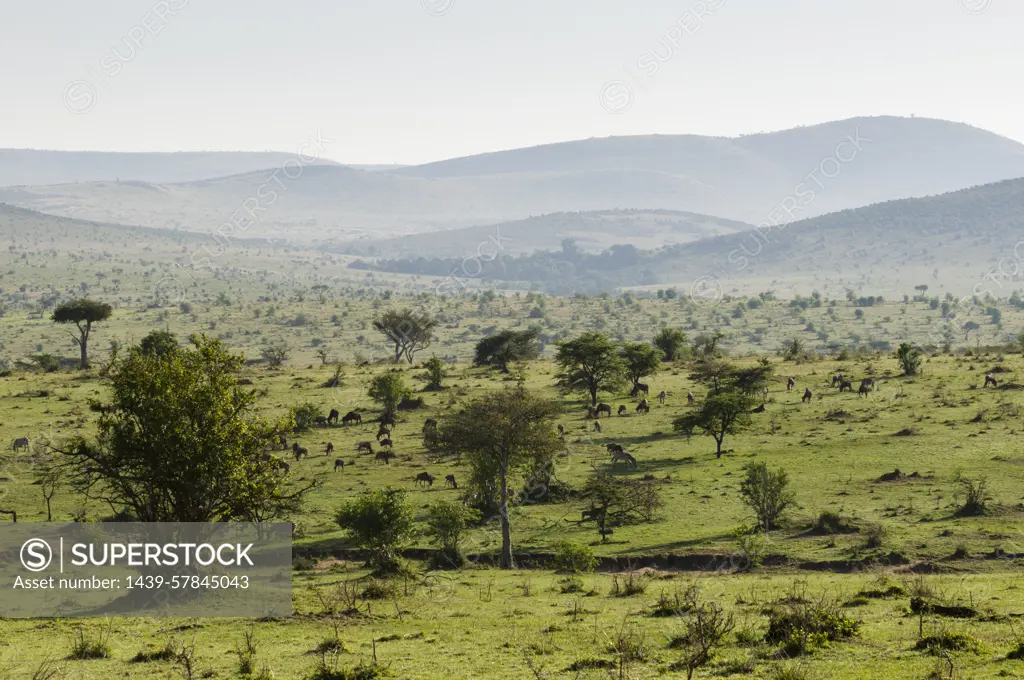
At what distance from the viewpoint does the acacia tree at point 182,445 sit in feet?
85.3

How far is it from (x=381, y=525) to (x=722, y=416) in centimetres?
2169

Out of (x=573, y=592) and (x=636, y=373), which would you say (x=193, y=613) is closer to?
(x=573, y=592)

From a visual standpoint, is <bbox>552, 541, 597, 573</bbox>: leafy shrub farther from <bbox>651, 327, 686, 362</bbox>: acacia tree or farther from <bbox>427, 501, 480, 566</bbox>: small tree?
<bbox>651, 327, 686, 362</bbox>: acacia tree

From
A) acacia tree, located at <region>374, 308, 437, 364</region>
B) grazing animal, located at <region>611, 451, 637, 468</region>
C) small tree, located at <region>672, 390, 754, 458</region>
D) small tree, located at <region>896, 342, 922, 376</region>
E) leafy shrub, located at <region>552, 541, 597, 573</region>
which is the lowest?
leafy shrub, located at <region>552, 541, 597, 573</region>

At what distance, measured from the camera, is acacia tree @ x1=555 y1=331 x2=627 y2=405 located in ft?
205

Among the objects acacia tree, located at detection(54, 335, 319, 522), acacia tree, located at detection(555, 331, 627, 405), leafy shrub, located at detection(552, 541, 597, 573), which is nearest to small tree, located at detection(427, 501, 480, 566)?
leafy shrub, located at detection(552, 541, 597, 573)

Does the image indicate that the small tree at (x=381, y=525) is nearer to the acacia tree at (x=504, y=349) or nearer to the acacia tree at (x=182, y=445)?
the acacia tree at (x=182, y=445)

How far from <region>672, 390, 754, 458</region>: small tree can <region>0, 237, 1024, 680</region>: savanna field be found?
115 cm

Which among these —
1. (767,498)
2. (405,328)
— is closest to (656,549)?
(767,498)

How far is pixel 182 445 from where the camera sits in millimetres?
25938

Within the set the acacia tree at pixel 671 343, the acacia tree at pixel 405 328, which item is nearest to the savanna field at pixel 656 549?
the acacia tree at pixel 671 343

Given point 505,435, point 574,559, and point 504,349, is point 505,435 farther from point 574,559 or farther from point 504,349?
point 504,349

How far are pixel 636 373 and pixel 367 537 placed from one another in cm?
3826

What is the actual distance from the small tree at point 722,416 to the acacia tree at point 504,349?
32.0 meters
